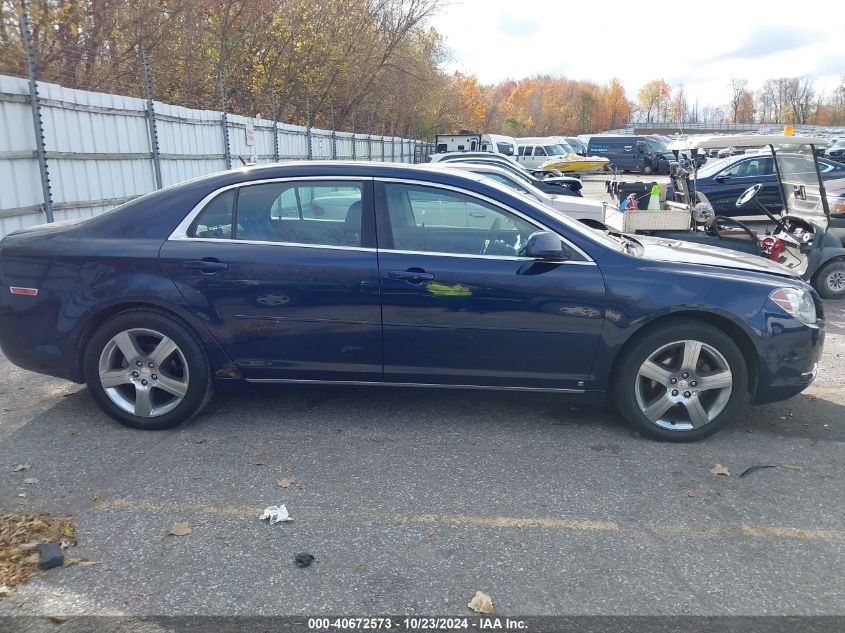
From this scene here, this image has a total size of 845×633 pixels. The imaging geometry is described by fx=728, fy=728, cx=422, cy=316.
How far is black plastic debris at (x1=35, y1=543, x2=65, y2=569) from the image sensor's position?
3.06m

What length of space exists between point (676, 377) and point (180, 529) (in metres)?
2.92

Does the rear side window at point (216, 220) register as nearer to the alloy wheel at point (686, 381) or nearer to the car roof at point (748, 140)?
the alloy wheel at point (686, 381)

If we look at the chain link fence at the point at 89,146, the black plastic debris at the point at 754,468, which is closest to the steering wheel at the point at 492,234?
the black plastic debris at the point at 754,468

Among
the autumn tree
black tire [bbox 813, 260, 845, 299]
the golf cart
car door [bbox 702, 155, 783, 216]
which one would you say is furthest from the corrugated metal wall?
the autumn tree

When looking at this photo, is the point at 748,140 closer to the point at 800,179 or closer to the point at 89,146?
the point at 800,179

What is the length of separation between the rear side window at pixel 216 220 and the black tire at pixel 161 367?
0.56 metres

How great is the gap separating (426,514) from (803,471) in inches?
87.7

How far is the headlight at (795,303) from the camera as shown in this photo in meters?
4.41

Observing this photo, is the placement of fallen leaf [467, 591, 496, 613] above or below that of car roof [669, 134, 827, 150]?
below

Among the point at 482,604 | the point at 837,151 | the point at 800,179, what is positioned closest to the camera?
the point at 482,604

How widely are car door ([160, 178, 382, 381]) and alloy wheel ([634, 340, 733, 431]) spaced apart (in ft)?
5.43

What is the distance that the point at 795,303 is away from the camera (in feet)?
14.6

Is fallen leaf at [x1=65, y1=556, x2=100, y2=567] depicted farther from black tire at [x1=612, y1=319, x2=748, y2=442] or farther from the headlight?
the headlight

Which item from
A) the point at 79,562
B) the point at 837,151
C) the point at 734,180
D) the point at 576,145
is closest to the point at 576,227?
the point at 79,562
